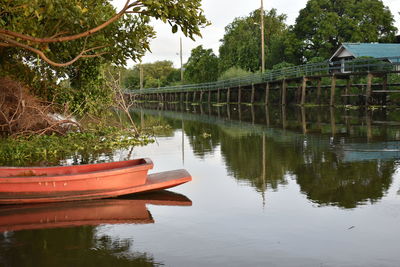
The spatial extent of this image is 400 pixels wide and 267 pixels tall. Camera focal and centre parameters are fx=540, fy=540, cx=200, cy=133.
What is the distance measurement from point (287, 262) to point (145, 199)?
3.93m

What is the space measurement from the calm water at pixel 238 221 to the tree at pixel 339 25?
4245 centimetres

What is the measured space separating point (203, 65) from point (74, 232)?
69.8 metres

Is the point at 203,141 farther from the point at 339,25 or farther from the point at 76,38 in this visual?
the point at 339,25

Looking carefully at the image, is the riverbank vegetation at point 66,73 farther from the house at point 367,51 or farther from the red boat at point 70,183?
the house at point 367,51

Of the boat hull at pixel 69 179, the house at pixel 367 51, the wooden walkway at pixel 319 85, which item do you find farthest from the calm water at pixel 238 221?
the house at pixel 367 51

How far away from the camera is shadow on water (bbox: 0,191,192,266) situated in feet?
20.4

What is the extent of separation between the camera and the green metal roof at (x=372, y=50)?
46.5 m

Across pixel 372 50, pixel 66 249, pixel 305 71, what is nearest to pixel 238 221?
pixel 66 249

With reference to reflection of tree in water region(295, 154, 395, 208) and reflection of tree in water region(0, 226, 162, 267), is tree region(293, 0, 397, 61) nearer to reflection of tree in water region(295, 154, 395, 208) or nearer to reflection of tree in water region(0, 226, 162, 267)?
reflection of tree in water region(295, 154, 395, 208)

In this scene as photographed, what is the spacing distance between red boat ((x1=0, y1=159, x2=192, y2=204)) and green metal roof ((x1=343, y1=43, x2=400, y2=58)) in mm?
39902

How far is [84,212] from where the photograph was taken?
8.46 m

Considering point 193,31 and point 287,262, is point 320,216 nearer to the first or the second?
point 287,262

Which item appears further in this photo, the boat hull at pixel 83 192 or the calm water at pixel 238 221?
the boat hull at pixel 83 192

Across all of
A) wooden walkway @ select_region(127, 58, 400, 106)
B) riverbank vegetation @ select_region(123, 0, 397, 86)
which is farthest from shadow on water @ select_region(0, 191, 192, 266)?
riverbank vegetation @ select_region(123, 0, 397, 86)
